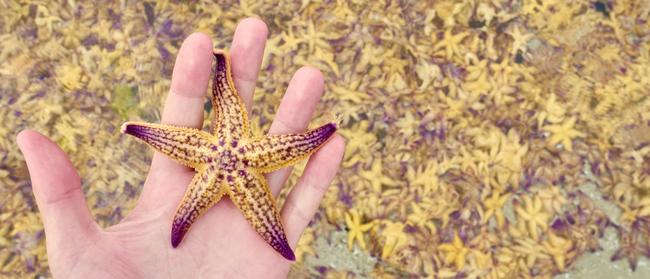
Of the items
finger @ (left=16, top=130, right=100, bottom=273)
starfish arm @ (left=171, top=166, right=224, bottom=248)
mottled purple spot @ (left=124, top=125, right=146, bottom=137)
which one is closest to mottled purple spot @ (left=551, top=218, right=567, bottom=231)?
starfish arm @ (left=171, top=166, right=224, bottom=248)

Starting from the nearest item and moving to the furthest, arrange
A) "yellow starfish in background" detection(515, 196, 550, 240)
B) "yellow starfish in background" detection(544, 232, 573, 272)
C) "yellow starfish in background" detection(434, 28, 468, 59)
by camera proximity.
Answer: "yellow starfish in background" detection(544, 232, 573, 272)
"yellow starfish in background" detection(515, 196, 550, 240)
"yellow starfish in background" detection(434, 28, 468, 59)

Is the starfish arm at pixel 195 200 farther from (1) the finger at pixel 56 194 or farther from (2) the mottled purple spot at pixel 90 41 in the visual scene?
(2) the mottled purple spot at pixel 90 41

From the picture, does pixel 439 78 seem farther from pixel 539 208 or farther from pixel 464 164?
pixel 539 208

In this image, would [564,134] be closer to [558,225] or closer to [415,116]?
[558,225]

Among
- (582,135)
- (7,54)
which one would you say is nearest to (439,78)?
(582,135)

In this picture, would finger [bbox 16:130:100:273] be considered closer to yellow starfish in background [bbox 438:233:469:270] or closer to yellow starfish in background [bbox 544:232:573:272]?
yellow starfish in background [bbox 438:233:469:270]

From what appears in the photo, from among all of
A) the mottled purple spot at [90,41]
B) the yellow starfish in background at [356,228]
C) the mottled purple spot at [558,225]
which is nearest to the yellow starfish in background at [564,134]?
the mottled purple spot at [558,225]
